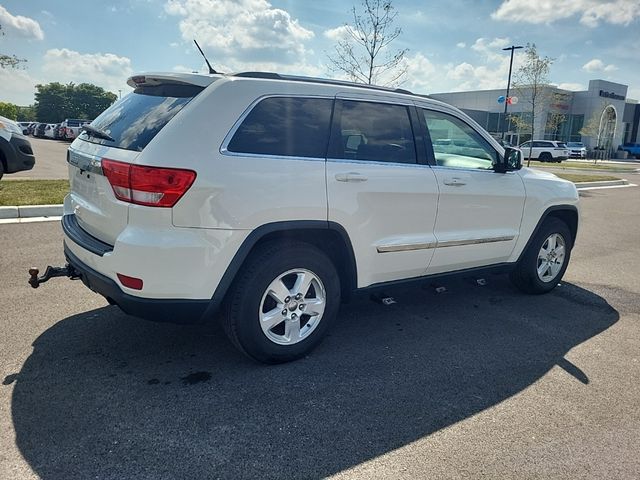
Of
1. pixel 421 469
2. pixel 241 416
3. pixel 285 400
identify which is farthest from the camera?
pixel 285 400

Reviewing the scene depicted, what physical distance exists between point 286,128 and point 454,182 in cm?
158

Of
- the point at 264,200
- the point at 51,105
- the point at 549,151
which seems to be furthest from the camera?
the point at 51,105

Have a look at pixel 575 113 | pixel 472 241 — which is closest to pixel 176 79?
pixel 472 241

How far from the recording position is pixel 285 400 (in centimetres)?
300

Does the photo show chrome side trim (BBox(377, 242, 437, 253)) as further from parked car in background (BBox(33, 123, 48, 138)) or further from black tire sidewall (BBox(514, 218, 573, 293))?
parked car in background (BBox(33, 123, 48, 138))

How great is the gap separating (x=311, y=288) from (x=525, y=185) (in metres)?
2.52

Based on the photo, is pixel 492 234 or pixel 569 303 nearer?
pixel 492 234

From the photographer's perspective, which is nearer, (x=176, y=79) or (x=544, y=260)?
(x=176, y=79)

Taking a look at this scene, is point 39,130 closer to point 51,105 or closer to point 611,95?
point 51,105

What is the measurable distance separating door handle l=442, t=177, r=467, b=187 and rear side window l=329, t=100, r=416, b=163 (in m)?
0.35

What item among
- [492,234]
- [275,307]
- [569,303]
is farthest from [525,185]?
[275,307]

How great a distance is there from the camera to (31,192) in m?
9.05

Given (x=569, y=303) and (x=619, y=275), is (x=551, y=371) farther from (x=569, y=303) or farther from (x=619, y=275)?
(x=619, y=275)

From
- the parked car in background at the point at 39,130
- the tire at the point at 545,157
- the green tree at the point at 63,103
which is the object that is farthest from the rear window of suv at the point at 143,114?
the green tree at the point at 63,103
